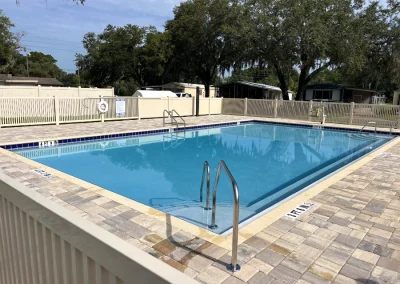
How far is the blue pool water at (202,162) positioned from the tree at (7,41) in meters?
25.6

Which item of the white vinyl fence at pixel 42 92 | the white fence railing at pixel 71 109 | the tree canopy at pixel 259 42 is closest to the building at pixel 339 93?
the tree canopy at pixel 259 42

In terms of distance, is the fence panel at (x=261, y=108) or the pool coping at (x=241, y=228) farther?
the fence panel at (x=261, y=108)

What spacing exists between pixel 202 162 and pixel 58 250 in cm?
716

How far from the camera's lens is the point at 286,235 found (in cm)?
326

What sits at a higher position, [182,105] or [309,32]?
[309,32]

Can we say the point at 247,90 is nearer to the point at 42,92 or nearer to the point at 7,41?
the point at 42,92

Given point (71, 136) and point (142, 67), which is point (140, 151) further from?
point (142, 67)

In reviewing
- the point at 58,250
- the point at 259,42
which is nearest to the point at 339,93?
the point at 259,42

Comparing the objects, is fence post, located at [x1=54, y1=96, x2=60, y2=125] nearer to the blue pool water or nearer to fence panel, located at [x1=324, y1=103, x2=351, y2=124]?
the blue pool water

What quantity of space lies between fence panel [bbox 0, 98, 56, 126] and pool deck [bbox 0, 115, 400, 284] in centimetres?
714

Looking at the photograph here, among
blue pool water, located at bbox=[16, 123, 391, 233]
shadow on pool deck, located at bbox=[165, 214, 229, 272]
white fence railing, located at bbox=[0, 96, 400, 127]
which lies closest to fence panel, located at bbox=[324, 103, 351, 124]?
white fence railing, located at bbox=[0, 96, 400, 127]

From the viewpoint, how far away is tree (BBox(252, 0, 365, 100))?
18.8m

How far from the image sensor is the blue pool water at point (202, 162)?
5426mm

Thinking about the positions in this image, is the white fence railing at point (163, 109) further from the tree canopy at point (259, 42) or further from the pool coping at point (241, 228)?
the pool coping at point (241, 228)
